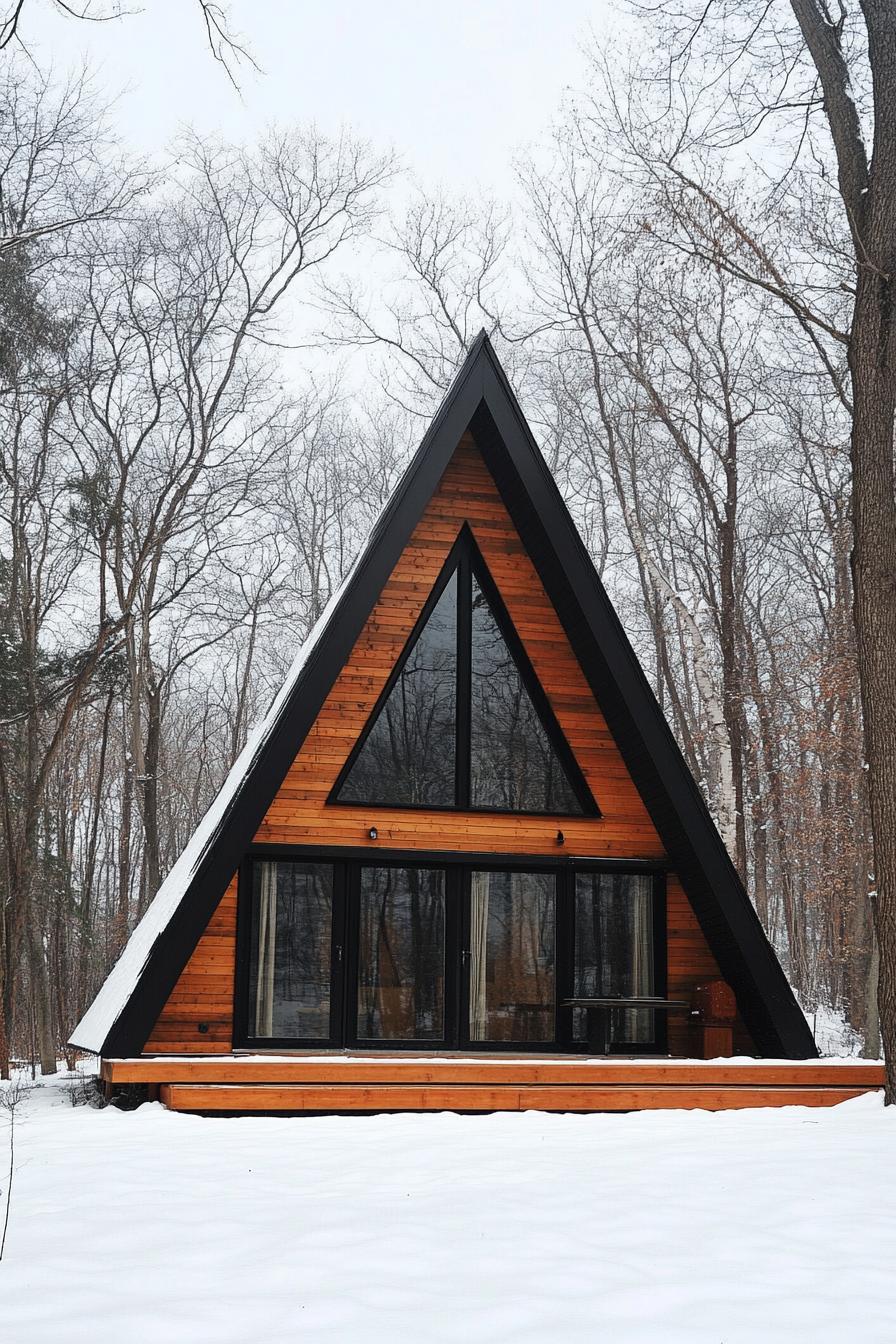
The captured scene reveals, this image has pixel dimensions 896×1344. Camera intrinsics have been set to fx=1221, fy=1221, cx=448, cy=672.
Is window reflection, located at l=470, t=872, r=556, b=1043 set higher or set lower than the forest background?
lower

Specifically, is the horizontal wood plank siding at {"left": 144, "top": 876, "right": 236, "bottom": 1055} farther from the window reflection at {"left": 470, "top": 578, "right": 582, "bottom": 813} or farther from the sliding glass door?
the window reflection at {"left": 470, "top": 578, "right": 582, "bottom": 813}

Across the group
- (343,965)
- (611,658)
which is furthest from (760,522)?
(343,965)

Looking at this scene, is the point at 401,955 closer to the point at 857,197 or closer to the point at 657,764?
the point at 657,764

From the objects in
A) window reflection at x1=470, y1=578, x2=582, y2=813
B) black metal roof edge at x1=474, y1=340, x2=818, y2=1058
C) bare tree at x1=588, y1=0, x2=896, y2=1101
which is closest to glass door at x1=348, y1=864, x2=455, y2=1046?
window reflection at x1=470, y1=578, x2=582, y2=813

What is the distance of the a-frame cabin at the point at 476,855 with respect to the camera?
8375 mm

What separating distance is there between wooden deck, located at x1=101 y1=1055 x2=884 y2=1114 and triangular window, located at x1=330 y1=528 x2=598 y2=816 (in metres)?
1.91

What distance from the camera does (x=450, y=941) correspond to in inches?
352

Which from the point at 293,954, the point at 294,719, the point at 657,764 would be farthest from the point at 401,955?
the point at 657,764

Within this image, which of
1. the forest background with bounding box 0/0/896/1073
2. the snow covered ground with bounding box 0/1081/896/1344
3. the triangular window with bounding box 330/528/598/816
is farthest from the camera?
the forest background with bounding box 0/0/896/1073

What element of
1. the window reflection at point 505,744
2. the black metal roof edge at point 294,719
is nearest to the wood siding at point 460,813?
the window reflection at point 505,744

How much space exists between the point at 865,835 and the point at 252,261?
12.2 m

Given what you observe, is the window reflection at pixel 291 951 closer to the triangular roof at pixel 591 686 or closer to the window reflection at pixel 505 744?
the triangular roof at pixel 591 686

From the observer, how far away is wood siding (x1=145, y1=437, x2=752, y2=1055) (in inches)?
345

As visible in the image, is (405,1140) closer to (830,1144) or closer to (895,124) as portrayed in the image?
(830,1144)
